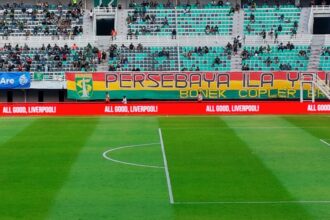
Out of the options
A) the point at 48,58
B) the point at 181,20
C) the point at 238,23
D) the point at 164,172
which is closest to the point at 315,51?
the point at 238,23

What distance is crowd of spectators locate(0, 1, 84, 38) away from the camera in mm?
63625

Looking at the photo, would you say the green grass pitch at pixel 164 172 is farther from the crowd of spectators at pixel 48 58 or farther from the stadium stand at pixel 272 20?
the stadium stand at pixel 272 20

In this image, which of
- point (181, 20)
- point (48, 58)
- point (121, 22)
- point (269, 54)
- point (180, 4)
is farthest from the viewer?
point (180, 4)

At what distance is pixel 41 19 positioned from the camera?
215ft

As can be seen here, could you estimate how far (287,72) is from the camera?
5391 cm

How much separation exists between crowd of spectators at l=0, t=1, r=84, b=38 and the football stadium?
169 millimetres

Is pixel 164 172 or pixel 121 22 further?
pixel 121 22

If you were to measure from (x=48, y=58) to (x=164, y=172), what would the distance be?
3839 cm

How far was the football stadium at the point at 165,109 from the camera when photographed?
62.7 ft

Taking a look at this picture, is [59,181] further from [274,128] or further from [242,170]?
[274,128]

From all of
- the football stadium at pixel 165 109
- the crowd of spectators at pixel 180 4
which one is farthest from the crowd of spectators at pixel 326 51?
the crowd of spectators at pixel 180 4

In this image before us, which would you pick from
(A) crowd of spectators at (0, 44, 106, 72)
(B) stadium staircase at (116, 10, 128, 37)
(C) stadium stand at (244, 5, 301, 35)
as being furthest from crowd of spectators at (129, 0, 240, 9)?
(A) crowd of spectators at (0, 44, 106, 72)

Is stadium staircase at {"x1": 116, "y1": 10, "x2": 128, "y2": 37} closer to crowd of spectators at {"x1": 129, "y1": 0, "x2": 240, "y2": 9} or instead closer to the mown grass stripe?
crowd of spectators at {"x1": 129, "y1": 0, "x2": 240, "y2": 9}

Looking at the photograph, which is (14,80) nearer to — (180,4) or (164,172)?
(180,4)
